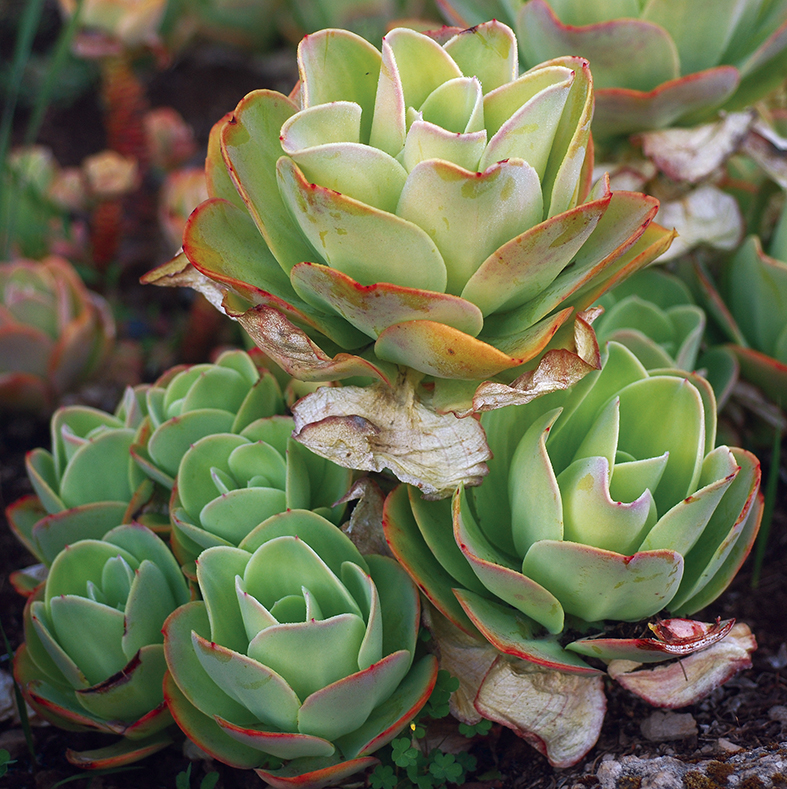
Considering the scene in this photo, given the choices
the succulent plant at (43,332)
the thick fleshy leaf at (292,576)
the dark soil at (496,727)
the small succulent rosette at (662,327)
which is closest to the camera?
the thick fleshy leaf at (292,576)

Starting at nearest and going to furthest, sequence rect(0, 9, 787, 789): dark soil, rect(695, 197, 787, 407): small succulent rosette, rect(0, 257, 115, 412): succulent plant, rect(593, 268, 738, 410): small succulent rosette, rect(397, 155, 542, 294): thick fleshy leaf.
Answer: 1. rect(397, 155, 542, 294): thick fleshy leaf
2. rect(0, 9, 787, 789): dark soil
3. rect(593, 268, 738, 410): small succulent rosette
4. rect(695, 197, 787, 407): small succulent rosette
5. rect(0, 257, 115, 412): succulent plant

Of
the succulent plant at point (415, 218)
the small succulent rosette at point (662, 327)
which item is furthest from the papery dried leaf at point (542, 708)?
the small succulent rosette at point (662, 327)

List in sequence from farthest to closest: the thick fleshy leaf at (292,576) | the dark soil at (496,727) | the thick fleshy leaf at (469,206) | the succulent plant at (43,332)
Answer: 1. the succulent plant at (43,332)
2. the dark soil at (496,727)
3. the thick fleshy leaf at (292,576)
4. the thick fleshy leaf at (469,206)

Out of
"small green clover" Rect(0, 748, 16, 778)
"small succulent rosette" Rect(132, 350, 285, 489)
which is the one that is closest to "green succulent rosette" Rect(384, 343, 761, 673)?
"small succulent rosette" Rect(132, 350, 285, 489)

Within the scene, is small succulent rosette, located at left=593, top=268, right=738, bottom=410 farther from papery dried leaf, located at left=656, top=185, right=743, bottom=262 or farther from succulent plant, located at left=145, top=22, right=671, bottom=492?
succulent plant, located at left=145, top=22, right=671, bottom=492

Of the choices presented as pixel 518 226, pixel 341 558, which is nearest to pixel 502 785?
pixel 341 558

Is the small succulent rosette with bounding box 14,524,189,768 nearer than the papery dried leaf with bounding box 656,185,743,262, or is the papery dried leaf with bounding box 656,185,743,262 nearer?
the small succulent rosette with bounding box 14,524,189,768

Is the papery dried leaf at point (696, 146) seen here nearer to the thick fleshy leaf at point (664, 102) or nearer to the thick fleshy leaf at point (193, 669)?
the thick fleshy leaf at point (664, 102)

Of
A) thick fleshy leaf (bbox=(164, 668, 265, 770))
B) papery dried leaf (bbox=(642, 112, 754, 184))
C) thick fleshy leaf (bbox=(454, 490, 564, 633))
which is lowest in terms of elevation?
thick fleshy leaf (bbox=(164, 668, 265, 770))
